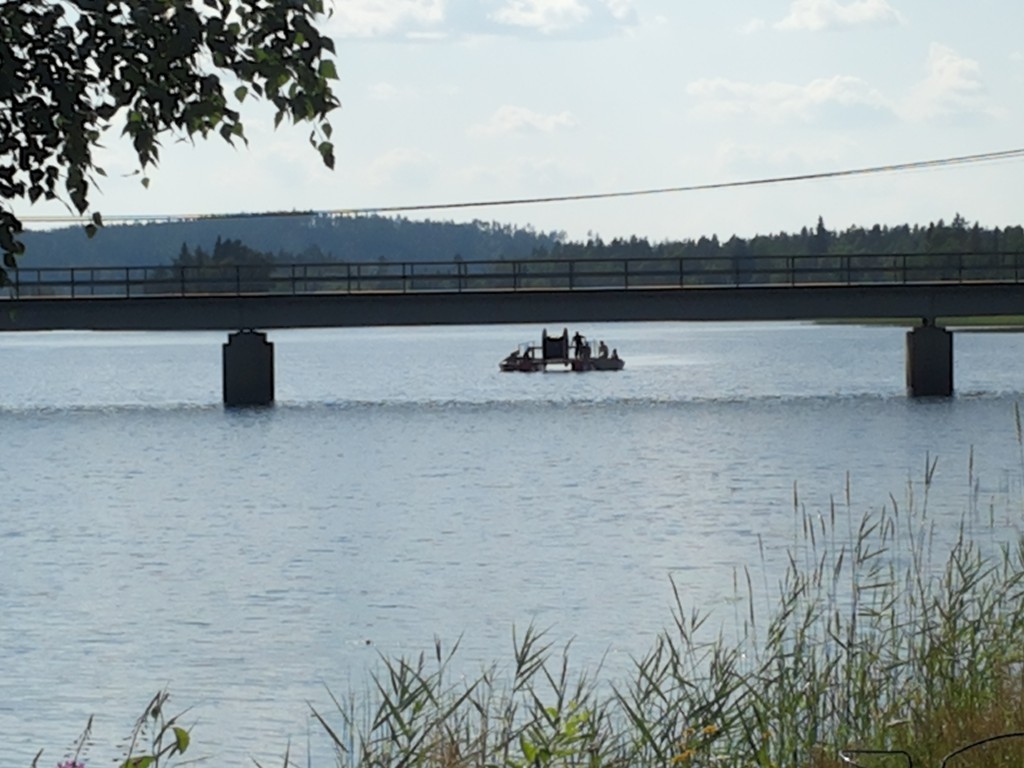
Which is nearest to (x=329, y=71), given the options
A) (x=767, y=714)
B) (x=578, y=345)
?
(x=767, y=714)

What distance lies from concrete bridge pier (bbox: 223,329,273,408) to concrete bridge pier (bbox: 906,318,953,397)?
21680 mm

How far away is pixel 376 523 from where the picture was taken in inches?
1318

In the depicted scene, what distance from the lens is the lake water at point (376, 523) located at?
19.0 meters

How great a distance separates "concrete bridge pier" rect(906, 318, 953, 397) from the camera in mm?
69500

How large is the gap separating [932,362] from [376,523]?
39829 mm

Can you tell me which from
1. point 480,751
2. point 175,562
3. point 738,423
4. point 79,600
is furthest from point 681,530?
point 738,423

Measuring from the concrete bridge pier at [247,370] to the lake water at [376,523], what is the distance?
113cm

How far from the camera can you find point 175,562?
1110 inches

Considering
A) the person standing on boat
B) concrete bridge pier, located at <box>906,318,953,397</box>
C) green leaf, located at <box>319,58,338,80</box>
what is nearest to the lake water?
concrete bridge pier, located at <box>906,318,953,397</box>

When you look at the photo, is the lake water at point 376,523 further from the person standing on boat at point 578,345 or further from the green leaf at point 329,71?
the person standing on boat at point 578,345

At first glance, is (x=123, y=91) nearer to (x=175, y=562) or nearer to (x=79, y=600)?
(x=79, y=600)

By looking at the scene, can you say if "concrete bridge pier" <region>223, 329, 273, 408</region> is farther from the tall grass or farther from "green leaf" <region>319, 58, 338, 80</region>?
"green leaf" <region>319, 58, 338, 80</region>

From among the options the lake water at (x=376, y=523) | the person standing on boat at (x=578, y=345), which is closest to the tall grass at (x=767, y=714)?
the lake water at (x=376, y=523)

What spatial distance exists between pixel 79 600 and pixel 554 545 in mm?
7526
